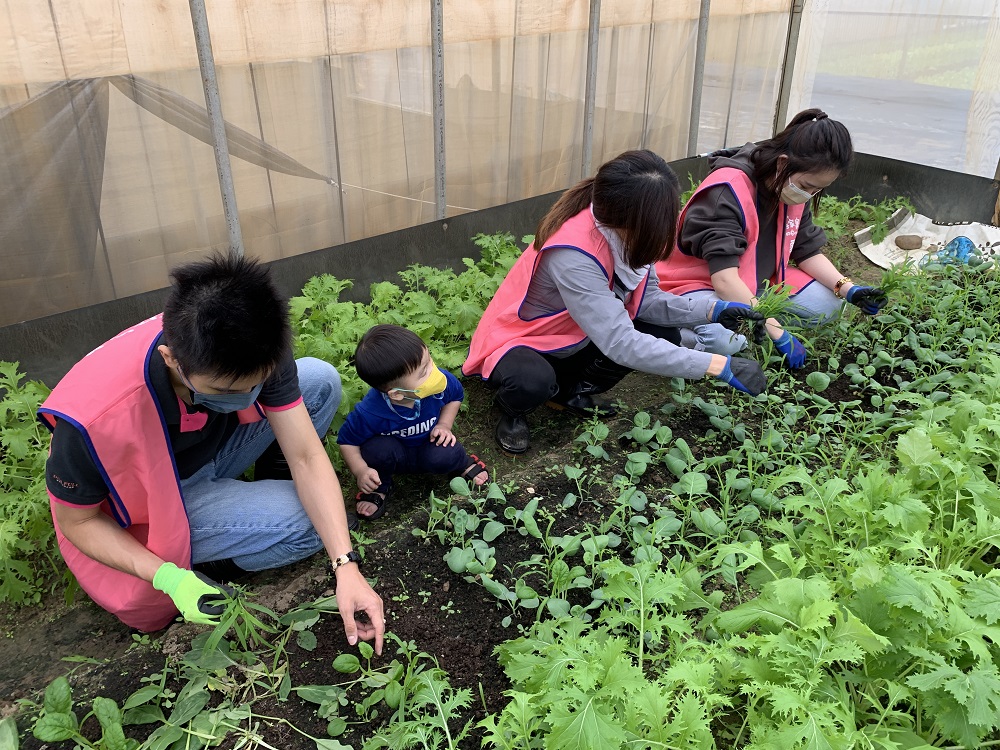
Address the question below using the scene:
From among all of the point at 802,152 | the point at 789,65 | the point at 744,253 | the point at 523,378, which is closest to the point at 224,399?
the point at 523,378

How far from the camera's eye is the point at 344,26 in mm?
3586

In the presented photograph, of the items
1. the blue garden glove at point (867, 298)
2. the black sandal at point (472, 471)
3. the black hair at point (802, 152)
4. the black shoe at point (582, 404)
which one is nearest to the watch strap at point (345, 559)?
the black sandal at point (472, 471)

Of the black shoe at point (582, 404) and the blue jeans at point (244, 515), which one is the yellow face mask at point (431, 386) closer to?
the blue jeans at point (244, 515)

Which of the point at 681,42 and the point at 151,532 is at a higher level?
the point at 681,42

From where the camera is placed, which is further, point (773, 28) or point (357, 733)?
point (773, 28)

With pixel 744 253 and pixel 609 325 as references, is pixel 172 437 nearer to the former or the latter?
pixel 609 325

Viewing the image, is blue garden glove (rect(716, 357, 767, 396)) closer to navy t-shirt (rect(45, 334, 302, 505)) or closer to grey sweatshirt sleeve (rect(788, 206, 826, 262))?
grey sweatshirt sleeve (rect(788, 206, 826, 262))

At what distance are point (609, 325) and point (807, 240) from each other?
A: 1.58m

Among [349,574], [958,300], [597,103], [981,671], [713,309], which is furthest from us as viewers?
[597,103]

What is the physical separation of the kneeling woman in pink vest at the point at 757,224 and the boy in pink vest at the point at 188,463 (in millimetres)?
1776

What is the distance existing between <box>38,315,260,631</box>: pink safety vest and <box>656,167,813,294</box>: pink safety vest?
2.10m

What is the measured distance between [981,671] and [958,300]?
2.67 m

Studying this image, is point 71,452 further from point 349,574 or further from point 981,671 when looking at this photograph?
point 981,671

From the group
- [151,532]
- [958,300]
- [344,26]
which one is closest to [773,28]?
[958,300]
